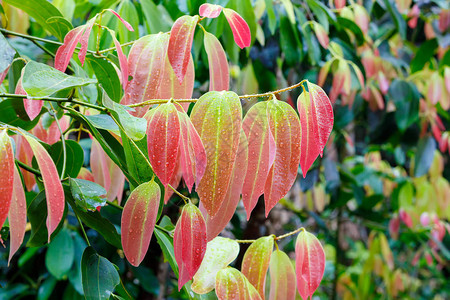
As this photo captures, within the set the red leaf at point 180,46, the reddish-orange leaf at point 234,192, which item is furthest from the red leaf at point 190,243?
the red leaf at point 180,46

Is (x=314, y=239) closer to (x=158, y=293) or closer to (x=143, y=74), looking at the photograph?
(x=143, y=74)

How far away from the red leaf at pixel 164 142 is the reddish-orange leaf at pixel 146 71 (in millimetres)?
90

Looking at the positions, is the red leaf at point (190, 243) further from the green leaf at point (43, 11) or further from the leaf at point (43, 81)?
the green leaf at point (43, 11)

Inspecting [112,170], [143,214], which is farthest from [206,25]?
[143,214]

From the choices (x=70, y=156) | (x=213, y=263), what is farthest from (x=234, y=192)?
(x=70, y=156)

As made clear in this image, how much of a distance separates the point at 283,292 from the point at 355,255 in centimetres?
235

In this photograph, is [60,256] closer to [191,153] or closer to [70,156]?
[70,156]

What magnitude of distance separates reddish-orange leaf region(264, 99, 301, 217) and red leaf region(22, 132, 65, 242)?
17 cm

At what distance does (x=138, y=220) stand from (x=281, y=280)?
194mm

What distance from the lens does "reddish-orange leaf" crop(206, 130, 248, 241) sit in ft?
1.32

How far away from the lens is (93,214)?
1.64ft

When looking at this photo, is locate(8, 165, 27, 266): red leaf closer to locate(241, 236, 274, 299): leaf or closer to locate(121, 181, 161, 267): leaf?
locate(121, 181, 161, 267): leaf

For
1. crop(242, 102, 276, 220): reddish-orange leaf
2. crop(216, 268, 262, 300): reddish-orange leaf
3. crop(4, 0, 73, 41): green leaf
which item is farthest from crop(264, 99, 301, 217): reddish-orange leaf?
crop(4, 0, 73, 41): green leaf

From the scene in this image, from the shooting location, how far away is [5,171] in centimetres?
32
